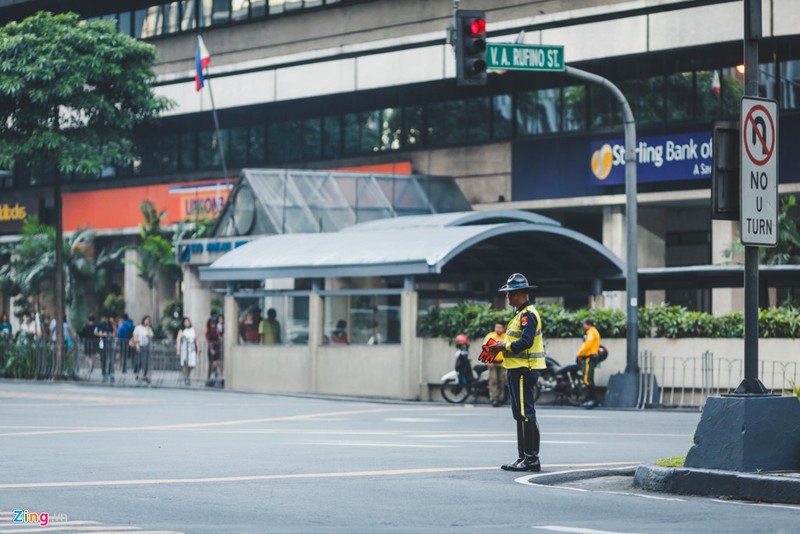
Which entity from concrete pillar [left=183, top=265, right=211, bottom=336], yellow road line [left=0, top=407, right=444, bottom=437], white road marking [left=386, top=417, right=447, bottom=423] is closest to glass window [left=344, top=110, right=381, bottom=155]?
concrete pillar [left=183, top=265, right=211, bottom=336]

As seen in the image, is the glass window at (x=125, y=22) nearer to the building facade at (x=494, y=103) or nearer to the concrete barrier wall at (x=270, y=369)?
the building facade at (x=494, y=103)

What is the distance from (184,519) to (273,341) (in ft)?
82.4

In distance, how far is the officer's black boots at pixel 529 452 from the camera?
13.9 m

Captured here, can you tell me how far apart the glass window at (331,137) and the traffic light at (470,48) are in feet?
81.6

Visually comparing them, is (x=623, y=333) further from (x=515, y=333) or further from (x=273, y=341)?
(x=515, y=333)

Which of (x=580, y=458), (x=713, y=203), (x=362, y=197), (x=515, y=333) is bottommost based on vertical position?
(x=580, y=458)

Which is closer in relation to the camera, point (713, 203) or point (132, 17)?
point (713, 203)

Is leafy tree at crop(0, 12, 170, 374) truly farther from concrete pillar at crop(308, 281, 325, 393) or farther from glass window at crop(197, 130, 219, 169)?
glass window at crop(197, 130, 219, 169)

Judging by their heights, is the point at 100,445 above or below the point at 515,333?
below

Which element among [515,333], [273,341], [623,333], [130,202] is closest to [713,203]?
[515,333]

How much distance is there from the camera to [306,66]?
46000mm

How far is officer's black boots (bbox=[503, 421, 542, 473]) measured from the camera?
13.9 meters

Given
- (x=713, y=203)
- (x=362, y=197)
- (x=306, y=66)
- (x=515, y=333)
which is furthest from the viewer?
(x=306, y=66)

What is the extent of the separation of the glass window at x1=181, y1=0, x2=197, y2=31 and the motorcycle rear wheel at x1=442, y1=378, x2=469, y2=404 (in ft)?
78.0
